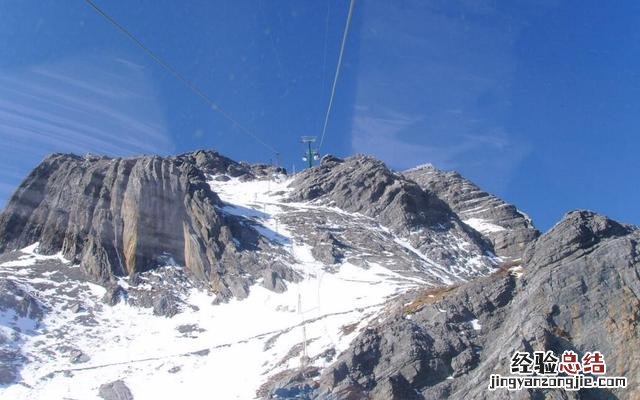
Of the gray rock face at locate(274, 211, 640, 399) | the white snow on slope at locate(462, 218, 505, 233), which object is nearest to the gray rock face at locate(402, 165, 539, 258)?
the white snow on slope at locate(462, 218, 505, 233)

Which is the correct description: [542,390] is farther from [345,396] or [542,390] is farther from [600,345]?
[345,396]

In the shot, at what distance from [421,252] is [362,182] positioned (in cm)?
2558

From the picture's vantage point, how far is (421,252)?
3989 inches

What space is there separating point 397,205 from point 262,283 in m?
Answer: 40.7

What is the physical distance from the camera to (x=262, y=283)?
7912cm

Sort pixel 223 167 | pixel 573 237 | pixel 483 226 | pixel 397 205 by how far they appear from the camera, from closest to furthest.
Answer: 1. pixel 573 237
2. pixel 397 205
3. pixel 483 226
4. pixel 223 167

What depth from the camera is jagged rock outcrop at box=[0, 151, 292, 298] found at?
82.9 m

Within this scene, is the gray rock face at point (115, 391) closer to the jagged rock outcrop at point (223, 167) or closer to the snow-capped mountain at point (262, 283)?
the snow-capped mountain at point (262, 283)

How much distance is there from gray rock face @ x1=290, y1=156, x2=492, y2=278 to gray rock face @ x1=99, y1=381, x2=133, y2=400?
4612cm

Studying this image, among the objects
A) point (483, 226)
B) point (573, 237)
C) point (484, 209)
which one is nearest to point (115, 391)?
point (573, 237)

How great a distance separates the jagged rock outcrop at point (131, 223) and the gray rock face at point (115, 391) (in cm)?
2671

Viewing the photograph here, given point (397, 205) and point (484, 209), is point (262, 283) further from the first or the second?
point (484, 209)

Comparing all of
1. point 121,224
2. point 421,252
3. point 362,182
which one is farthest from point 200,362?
point 362,182

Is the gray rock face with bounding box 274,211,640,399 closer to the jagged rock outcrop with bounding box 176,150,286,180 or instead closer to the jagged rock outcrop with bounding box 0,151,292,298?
the jagged rock outcrop with bounding box 0,151,292,298
